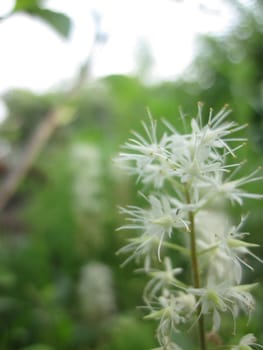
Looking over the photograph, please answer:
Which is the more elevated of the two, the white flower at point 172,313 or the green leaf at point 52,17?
the green leaf at point 52,17

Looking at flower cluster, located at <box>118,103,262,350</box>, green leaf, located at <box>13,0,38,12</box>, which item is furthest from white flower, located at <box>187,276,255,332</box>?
green leaf, located at <box>13,0,38,12</box>

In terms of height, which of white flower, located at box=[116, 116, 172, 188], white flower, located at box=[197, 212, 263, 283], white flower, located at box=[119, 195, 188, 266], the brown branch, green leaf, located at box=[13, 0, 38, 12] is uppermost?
green leaf, located at box=[13, 0, 38, 12]

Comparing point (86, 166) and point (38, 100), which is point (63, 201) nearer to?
point (86, 166)

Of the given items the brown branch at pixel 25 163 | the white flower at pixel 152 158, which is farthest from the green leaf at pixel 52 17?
the white flower at pixel 152 158

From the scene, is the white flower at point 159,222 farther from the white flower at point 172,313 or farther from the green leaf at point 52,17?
the green leaf at point 52,17

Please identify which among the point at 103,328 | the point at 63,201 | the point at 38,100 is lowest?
the point at 103,328

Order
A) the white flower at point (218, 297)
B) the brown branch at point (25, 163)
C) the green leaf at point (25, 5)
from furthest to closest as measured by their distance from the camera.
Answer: the brown branch at point (25, 163) < the green leaf at point (25, 5) < the white flower at point (218, 297)

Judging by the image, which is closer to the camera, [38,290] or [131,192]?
[38,290]

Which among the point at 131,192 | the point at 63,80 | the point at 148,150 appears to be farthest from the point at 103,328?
the point at 63,80

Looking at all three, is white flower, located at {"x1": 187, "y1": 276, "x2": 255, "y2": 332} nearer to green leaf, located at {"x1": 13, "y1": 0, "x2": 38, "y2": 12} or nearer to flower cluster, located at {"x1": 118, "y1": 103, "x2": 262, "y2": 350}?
flower cluster, located at {"x1": 118, "y1": 103, "x2": 262, "y2": 350}

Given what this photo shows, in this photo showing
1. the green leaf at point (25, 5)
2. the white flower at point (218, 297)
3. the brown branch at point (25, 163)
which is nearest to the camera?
the white flower at point (218, 297)

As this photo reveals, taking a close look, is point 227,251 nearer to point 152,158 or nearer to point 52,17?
point 152,158
